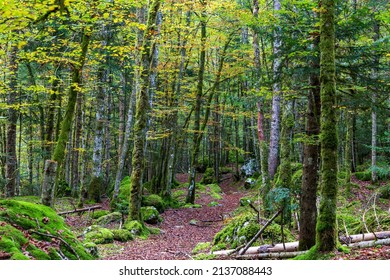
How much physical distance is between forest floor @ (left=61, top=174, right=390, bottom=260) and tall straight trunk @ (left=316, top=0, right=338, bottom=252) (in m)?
0.38

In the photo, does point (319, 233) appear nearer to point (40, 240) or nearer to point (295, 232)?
point (295, 232)

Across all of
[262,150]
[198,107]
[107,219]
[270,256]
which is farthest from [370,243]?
[198,107]

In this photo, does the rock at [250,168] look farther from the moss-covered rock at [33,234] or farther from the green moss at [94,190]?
the moss-covered rock at [33,234]

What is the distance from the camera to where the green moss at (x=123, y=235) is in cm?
1033

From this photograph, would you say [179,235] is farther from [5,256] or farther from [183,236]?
[5,256]

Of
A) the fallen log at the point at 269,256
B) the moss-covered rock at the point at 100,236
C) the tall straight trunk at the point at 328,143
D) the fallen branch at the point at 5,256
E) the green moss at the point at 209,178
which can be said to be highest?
the tall straight trunk at the point at 328,143

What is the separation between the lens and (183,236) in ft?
39.5

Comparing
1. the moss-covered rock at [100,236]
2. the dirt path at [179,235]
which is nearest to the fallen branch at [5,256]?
the dirt path at [179,235]

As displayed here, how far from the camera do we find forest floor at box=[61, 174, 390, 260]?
20.0 feet

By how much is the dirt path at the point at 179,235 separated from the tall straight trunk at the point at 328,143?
3536 mm

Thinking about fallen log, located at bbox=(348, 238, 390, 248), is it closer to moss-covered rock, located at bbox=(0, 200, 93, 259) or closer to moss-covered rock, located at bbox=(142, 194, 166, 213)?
moss-covered rock, located at bbox=(0, 200, 93, 259)

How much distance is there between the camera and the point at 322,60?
19.0ft

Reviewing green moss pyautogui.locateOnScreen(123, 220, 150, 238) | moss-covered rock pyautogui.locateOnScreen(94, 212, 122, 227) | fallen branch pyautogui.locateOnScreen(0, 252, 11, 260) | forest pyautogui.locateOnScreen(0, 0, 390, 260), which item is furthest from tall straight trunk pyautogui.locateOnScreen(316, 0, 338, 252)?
moss-covered rock pyautogui.locateOnScreen(94, 212, 122, 227)

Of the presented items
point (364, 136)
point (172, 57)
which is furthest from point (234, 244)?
point (364, 136)
